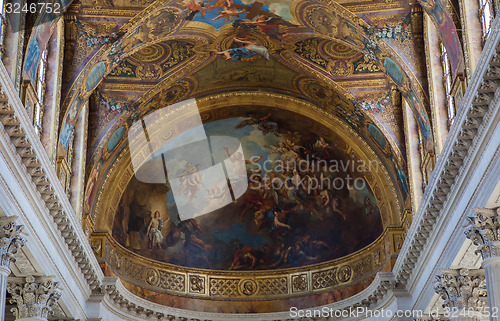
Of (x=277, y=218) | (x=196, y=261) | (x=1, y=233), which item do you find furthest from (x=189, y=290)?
(x=1, y=233)

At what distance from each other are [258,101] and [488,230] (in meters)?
12.2

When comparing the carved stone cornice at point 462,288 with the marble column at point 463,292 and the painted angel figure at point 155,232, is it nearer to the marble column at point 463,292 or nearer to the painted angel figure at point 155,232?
the marble column at point 463,292

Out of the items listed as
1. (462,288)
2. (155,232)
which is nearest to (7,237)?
(462,288)

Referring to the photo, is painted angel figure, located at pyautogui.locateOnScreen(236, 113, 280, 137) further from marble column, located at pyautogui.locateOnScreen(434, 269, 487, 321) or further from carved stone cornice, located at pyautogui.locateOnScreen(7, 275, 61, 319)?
carved stone cornice, located at pyautogui.locateOnScreen(7, 275, 61, 319)

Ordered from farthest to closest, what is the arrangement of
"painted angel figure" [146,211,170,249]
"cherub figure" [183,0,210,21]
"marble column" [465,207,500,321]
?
"painted angel figure" [146,211,170,249], "cherub figure" [183,0,210,21], "marble column" [465,207,500,321]

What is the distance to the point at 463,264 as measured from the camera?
1858 cm

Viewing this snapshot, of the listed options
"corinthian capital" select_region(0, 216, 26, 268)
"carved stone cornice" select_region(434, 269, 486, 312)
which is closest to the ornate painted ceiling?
"carved stone cornice" select_region(434, 269, 486, 312)

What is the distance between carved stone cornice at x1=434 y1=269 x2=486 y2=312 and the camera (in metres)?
18.2

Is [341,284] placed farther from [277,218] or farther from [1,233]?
[1,233]

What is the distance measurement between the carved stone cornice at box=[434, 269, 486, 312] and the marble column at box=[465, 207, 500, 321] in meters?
2.67

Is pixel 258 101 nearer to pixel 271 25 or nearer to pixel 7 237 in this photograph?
pixel 271 25

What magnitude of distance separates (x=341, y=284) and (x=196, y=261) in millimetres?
4901

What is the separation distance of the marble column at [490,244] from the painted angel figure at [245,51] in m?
9.90

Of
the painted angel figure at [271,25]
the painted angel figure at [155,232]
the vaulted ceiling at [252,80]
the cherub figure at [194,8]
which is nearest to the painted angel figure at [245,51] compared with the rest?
the vaulted ceiling at [252,80]
